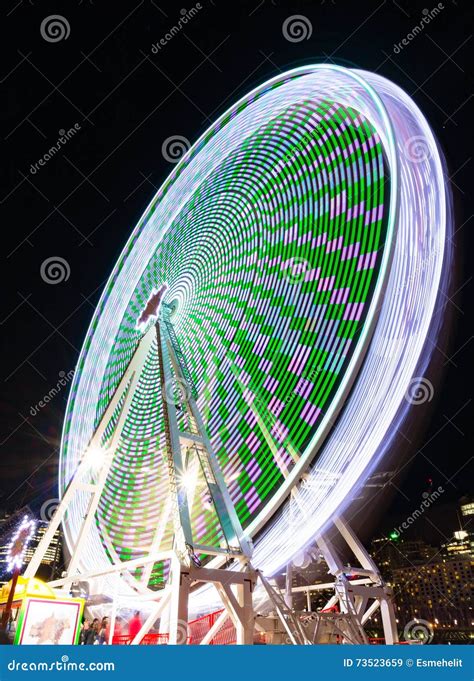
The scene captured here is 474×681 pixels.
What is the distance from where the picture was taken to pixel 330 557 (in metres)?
10.4

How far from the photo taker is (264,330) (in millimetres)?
10242

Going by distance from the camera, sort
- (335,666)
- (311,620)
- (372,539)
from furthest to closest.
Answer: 1. (372,539)
2. (311,620)
3. (335,666)

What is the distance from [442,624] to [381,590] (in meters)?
48.5

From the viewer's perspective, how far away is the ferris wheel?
7.73 meters

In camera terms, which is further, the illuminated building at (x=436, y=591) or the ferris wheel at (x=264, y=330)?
the illuminated building at (x=436, y=591)

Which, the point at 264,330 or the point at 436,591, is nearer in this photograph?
the point at 264,330

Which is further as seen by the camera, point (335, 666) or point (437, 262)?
point (437, 262)

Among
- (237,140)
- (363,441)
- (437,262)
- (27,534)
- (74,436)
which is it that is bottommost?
(27,534)

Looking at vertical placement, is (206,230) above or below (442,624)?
above

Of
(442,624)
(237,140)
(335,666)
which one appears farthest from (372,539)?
(335,666)

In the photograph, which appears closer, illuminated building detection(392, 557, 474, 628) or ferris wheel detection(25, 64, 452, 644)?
ferris wheel detection(25, 64, 452, 644)

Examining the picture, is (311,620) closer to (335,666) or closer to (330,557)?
(330,557)

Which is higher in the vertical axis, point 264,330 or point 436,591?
point 264,330

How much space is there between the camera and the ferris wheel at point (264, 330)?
773cm
